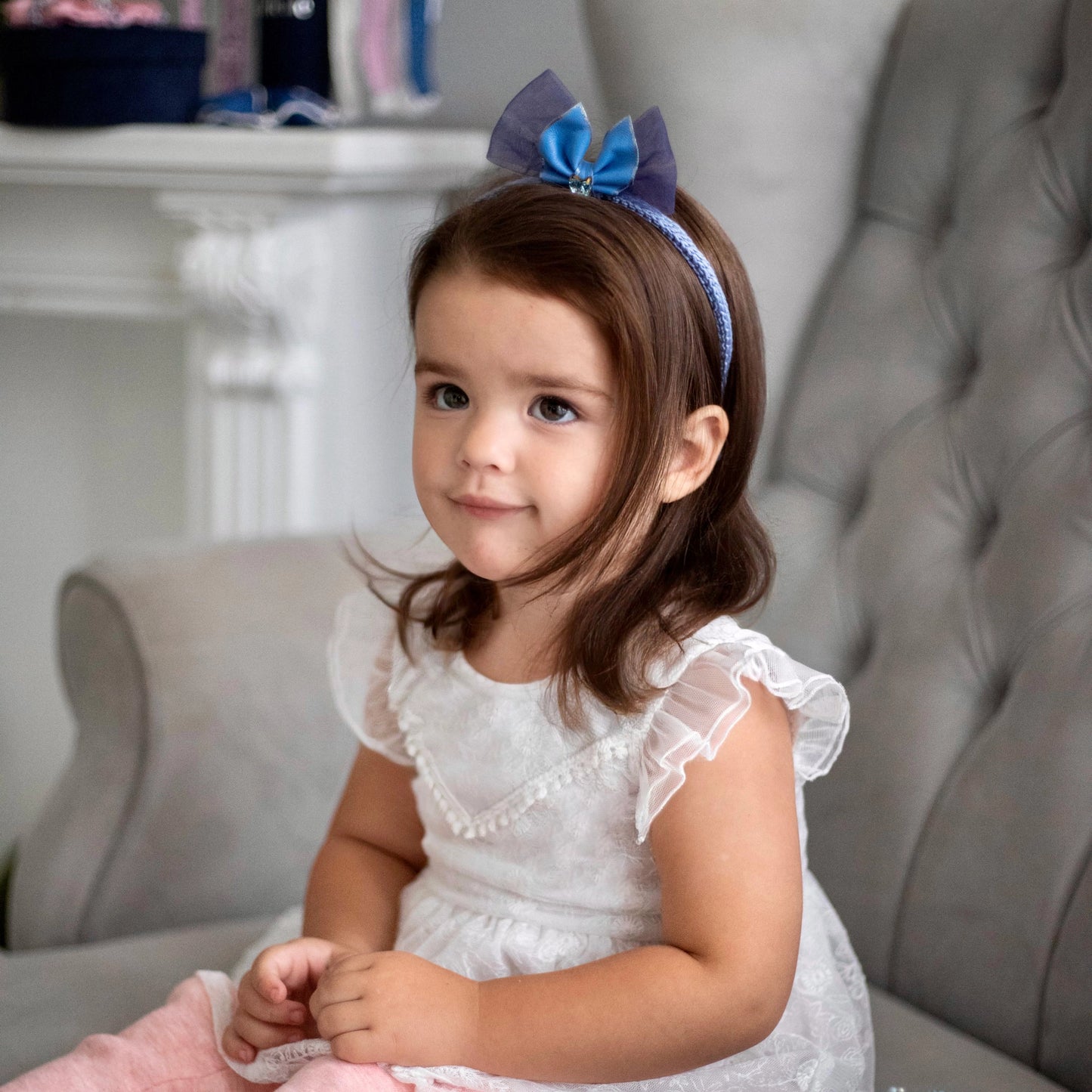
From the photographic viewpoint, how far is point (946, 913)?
92cm

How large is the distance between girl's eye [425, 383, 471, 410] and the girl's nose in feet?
0.12

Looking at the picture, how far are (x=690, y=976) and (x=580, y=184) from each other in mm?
447

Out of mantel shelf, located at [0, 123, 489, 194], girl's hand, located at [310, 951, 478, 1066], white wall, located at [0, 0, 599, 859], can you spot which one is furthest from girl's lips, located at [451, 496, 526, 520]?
white wall, located at [0, 0, 599, 859]

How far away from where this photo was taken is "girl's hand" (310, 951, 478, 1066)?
0.68 meters

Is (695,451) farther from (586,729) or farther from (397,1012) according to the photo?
(397,1012)

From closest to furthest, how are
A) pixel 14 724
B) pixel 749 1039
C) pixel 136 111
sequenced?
pixel 749 1039 → pixel 136 111 → pixel 14 724

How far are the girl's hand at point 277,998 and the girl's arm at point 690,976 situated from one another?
0.38ft

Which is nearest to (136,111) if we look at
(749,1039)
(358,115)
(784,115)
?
(358,115)

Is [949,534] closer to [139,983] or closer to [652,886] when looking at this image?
[652,886]

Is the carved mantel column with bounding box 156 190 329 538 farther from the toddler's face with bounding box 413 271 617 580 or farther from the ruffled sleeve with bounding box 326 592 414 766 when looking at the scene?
the toddler's face with bounding box 413 271 617 580

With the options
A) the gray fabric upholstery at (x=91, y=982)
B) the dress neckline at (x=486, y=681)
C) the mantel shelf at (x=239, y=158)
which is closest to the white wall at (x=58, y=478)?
the mantel shelf at (x=239, y=158)

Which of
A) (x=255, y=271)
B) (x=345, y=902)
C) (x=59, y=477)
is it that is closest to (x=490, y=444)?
(x=345, y=902)

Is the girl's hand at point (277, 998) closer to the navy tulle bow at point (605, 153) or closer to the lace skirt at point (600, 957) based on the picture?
the lace skirt at point (600, 957)

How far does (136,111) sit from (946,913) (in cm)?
126
